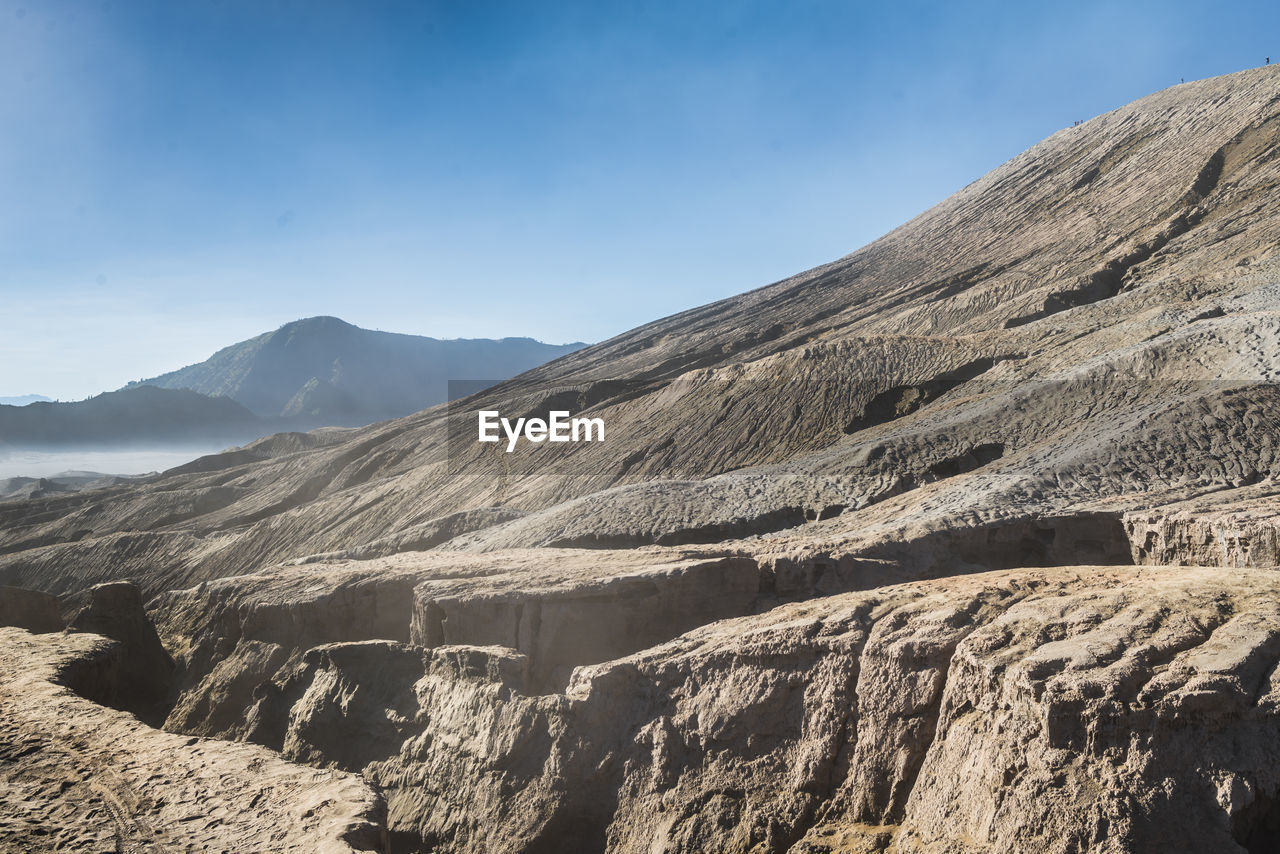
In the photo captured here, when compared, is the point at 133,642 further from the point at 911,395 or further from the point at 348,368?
the point at 348,368

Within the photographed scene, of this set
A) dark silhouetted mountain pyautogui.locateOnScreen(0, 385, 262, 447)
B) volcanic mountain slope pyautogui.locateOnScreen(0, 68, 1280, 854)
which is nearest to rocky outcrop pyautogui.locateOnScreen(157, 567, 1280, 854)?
volcanic mountain slope pyautogui.locateOnScreen(0, 68, 1280, 854)

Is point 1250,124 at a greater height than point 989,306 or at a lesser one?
greater

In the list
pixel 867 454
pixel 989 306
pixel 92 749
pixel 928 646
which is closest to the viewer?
pixel 928 646

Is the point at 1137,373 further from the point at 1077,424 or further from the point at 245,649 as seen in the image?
the point at 245,649

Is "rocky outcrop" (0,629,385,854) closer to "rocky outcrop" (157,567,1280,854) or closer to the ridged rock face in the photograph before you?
"rocky outcrop" (157,567,1280,854)

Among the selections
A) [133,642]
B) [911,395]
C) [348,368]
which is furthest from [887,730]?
[348,368]

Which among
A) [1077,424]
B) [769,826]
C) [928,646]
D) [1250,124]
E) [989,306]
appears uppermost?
[1250,124]

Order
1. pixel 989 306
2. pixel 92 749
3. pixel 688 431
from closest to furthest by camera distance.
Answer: pixel 92 749 < pixel 688 431 < pixel 989 306

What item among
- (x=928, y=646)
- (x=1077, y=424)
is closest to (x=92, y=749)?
(x=928, y=646)
